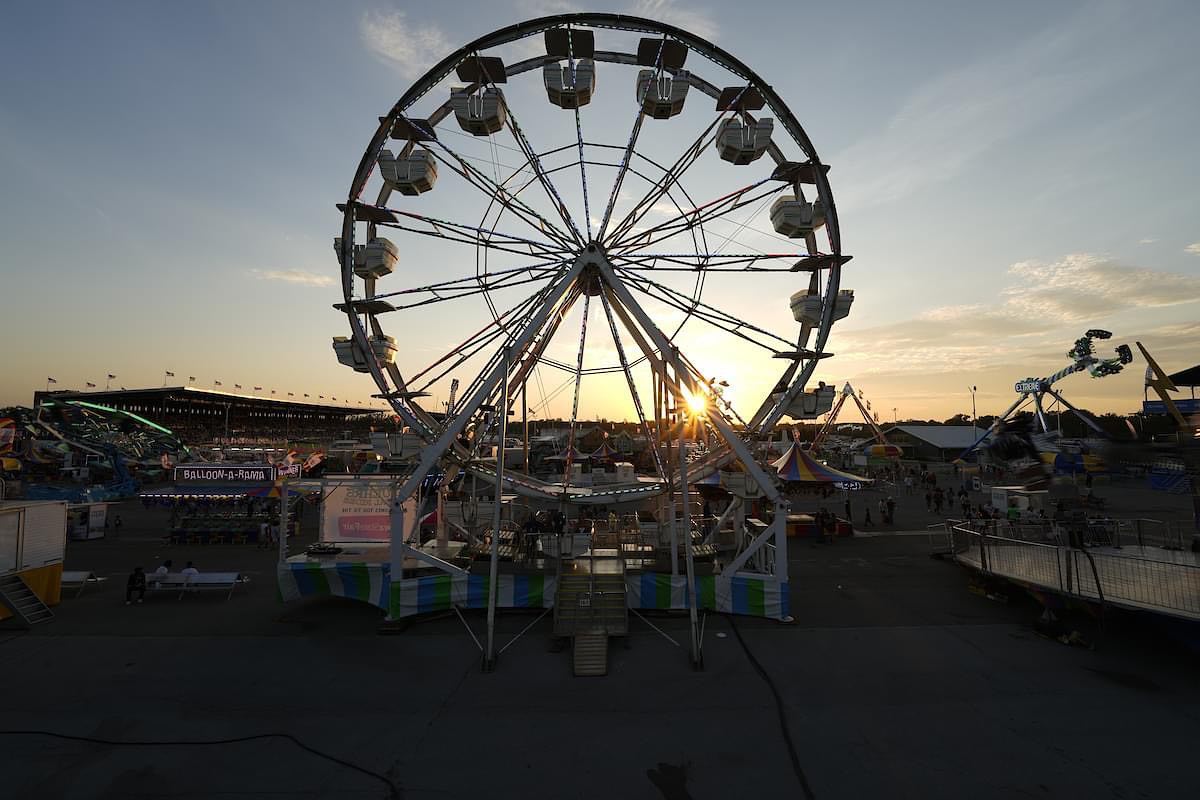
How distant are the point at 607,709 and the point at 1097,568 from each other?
11992mm

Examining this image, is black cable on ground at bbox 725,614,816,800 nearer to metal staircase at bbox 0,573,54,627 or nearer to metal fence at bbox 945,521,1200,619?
metal fence at bbox 945,521,1200,619

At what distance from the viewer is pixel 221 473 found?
26391 millimetres

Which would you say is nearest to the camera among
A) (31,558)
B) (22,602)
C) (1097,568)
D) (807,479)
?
(1097,568)

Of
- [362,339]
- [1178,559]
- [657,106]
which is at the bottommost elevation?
[1178,559]

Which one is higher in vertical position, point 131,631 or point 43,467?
point 43,467

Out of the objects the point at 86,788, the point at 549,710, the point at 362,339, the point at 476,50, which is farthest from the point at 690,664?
the point at 476,50

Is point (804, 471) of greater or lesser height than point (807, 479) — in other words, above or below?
above

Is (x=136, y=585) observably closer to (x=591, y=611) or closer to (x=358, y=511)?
(x=358, y=511)

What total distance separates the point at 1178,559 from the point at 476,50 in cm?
2137

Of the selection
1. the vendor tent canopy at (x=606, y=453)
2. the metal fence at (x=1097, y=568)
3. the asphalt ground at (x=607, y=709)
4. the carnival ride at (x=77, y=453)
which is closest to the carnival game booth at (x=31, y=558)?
the asphalt ground at (x=607, y=709)

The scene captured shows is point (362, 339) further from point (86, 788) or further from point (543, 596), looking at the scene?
point (86, 788)

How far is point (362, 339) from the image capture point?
47.3 ft

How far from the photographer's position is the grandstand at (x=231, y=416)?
8144cm

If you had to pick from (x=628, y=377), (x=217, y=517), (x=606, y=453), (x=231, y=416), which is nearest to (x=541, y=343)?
(x=628, y=377)
